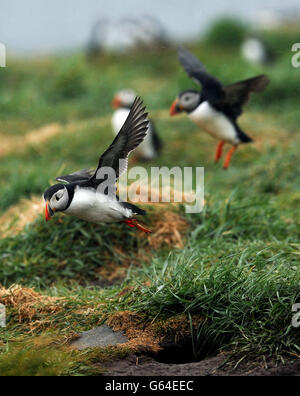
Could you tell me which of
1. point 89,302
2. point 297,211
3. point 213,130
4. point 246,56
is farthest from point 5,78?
point 89,302

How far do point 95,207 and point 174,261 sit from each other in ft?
2.47

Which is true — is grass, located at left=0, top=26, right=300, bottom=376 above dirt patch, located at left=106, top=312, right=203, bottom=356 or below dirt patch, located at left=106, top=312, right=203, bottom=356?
above

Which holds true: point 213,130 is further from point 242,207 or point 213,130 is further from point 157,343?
point 157,343

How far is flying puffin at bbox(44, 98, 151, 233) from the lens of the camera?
10.3 feet

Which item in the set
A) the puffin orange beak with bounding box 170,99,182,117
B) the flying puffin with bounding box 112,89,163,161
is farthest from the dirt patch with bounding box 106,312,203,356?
the flying puffin with bounding box 112,89,163,161

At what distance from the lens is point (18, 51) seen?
13.8 m

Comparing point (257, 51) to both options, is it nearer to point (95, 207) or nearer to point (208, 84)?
point (208, 84)

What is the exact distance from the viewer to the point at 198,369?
287 cm

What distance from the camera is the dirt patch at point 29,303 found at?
349cm

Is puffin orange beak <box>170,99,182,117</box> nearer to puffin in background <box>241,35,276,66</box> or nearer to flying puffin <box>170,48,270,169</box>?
flying puffin <box>170,48,270,169</box>

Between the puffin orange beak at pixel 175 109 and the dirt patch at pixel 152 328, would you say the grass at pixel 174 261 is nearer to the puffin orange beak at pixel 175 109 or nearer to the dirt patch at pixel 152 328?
the dirt patch at pixel 152 328

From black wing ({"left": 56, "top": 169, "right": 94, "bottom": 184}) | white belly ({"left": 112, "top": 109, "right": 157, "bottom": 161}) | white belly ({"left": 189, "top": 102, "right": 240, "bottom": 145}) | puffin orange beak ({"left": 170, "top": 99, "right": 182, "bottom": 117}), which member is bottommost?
black wing ({"left": 56, "top": 169, "right": 94, "bottom": 184})

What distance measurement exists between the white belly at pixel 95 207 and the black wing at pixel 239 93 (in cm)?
209

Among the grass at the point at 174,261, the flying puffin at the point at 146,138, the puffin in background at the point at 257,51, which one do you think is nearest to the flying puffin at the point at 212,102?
the grass at the point at 174,261
